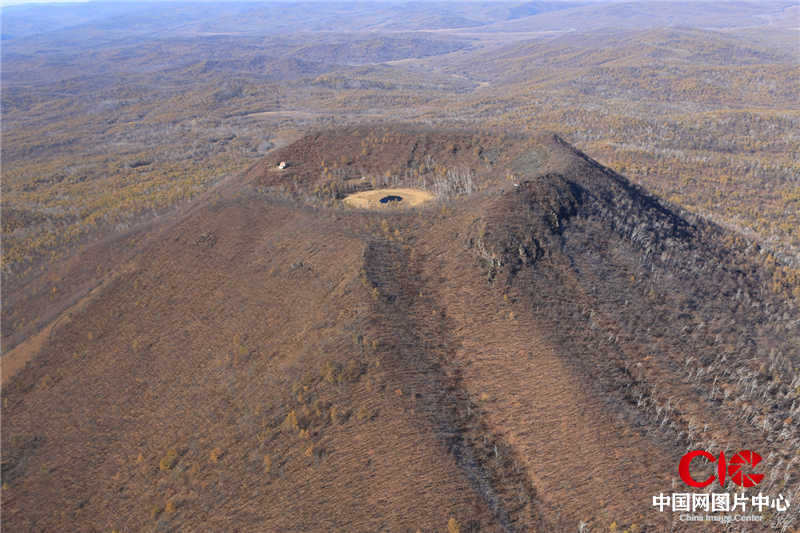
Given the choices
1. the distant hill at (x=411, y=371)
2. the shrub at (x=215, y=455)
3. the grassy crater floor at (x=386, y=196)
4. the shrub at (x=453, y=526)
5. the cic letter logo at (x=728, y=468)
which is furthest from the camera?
the grassy crater floor at (x=386, y=196)

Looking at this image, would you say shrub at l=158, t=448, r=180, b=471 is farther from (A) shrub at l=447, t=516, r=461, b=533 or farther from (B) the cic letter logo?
(B) the cic letter logo

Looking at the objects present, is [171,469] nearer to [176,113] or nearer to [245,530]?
[245,530]

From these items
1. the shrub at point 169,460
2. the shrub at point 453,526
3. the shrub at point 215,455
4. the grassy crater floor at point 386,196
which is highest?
the grassy crater floor at point 386,196

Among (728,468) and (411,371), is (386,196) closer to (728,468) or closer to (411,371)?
(411,371)

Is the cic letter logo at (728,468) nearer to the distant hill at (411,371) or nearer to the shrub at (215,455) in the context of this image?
the distant hill at (411,371)

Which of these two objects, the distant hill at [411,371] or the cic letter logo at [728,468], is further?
the distant hill at [411,371]

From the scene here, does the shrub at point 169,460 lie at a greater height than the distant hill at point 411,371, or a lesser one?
lesser

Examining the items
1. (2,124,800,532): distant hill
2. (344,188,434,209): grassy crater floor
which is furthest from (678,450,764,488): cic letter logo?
(344,188,434,209): grassy crater floor

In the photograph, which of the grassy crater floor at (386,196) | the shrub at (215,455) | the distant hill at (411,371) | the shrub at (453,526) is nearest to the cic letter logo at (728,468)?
the distant hill at (411,371)

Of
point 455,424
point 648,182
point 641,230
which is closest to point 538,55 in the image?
point 648,182
